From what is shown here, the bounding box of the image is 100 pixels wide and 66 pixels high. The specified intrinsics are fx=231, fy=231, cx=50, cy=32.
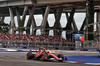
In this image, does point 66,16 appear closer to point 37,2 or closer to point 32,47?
point 37,2

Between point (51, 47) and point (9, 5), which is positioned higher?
point (9, 5)

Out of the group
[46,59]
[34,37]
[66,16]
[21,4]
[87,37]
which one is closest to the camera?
[46,59]

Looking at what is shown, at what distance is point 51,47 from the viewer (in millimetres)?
47375

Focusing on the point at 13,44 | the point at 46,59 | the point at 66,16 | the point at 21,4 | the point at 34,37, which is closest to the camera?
the point at 46,59

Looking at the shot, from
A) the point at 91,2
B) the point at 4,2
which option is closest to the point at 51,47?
the point at 91,2

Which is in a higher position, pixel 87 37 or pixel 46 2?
pixel 46 2

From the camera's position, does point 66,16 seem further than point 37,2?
Yes

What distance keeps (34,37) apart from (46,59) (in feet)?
154

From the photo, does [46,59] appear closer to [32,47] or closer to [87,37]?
[32,47]

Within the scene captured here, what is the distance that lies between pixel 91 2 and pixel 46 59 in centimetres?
4593

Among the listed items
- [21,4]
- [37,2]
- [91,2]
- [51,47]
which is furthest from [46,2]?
[51,47]

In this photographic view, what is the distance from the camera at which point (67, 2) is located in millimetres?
64375

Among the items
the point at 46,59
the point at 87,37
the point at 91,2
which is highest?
the point at 91,2

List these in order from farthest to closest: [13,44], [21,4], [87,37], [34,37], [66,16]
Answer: [66,16]
[21,4]
[34,37]
[87,37]
[13,44]
